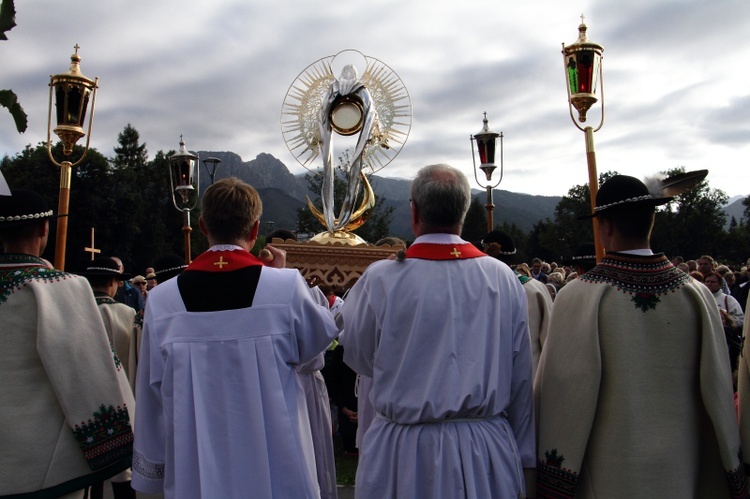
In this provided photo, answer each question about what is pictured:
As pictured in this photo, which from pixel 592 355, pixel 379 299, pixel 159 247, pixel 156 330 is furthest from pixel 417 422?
pixel 159 247

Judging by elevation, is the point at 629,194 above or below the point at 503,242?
above

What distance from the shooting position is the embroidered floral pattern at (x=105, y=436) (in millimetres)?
2865

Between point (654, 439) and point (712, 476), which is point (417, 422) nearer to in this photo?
point (654, 439)

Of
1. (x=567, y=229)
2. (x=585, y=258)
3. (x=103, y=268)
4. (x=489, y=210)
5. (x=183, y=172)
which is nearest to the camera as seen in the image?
(x=103, y=268)

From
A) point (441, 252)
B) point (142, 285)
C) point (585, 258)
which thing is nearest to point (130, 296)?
point (142, 285)

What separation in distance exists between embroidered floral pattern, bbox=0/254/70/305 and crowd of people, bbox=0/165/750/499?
12mm

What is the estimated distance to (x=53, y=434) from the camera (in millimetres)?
2848

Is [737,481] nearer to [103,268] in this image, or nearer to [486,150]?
[103,268]

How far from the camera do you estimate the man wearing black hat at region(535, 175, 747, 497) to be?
2.54 meters

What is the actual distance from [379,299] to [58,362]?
1482 millimetres

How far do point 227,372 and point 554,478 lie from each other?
4.65ft

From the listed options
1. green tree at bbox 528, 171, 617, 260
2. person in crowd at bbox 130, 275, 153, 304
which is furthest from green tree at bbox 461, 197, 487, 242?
person in crowd at bbox 130, 275, 153, 304

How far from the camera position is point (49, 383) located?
2.91 meters

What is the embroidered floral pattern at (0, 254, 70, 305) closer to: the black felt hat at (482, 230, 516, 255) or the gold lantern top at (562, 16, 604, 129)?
the black felt hat at (482, 230, 516, 255)
